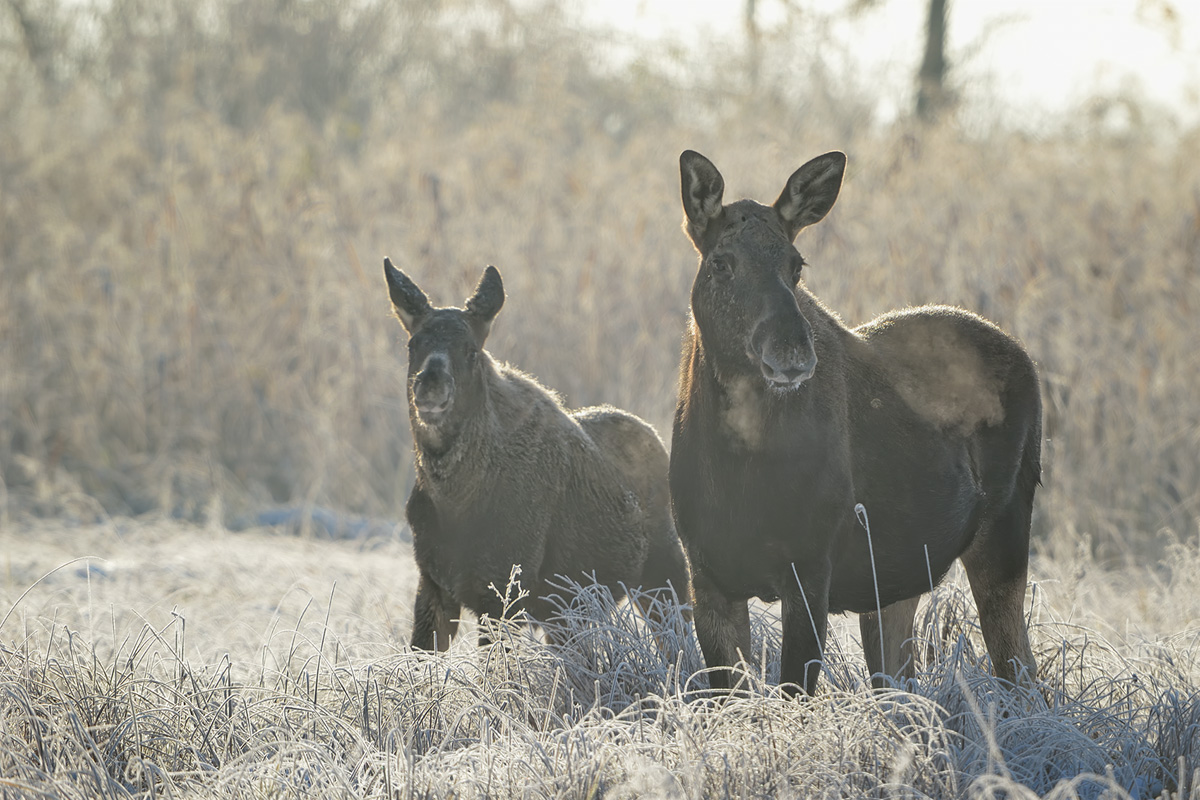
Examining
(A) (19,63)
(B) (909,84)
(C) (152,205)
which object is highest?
(B) (909,84)

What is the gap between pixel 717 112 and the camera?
18.2 meters

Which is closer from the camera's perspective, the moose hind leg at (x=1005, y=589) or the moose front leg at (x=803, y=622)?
the moose front leg at (x=803, y=622)

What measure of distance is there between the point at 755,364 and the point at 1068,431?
6060mm

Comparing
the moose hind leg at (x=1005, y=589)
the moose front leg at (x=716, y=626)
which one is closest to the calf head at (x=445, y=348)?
the moose front leg at (x=716, y=626)

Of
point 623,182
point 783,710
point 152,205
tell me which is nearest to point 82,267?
point 152,205

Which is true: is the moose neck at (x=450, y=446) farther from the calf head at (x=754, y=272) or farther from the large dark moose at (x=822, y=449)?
the calf head at (x=754, y=272)

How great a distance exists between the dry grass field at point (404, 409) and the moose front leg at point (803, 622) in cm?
16

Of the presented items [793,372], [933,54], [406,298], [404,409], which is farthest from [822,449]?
[933,54]

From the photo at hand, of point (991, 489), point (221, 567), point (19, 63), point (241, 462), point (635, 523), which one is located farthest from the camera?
point (19, 63)

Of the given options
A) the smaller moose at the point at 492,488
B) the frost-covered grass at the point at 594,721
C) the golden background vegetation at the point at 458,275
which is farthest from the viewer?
the golden background vegetation at the point at 458,275

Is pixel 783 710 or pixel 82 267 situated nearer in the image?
pixel 783 710

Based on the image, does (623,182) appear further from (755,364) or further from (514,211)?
(755,364)

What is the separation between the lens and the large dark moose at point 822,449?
417cm

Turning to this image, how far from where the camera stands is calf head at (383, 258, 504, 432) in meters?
5.04
